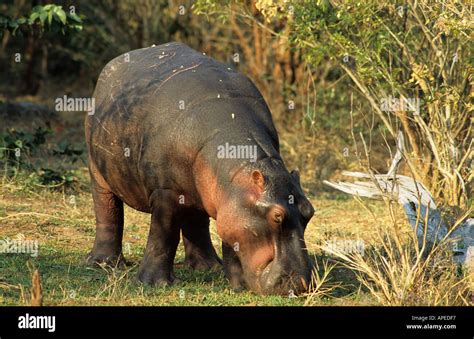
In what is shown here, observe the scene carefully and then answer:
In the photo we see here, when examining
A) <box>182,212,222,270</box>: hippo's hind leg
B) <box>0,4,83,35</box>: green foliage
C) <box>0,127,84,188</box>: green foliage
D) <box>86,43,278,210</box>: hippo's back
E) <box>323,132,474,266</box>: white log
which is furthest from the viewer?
<box>0,127,84,188</box>: green foliage

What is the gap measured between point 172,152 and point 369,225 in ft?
13.0

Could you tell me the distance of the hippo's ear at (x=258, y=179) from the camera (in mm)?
7188

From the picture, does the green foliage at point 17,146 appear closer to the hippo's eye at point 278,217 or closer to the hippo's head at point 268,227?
the hippo's head at point 268,227

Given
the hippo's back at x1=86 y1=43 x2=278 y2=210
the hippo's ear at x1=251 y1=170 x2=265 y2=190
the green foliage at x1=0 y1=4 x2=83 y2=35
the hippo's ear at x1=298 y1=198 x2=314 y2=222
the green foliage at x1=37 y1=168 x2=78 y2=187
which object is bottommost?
the hippo's ear at x1=298 y1=198 x2=314 y2=222

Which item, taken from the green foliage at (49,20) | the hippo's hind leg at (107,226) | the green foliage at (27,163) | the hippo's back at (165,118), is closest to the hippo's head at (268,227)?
the hippo's back at (165,118)

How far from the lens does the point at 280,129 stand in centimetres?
1542

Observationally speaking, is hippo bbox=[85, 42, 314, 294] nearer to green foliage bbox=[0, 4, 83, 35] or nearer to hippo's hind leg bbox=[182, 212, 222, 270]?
hippo's hind leg bbox=[182, 212, 222, 270]

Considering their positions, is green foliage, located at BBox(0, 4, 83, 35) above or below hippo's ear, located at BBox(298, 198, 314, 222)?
above

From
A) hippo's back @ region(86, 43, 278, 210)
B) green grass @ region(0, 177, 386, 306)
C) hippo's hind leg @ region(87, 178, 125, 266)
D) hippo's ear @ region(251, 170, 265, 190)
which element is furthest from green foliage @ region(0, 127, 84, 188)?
hippo's ear @ region(251, 170, 265, 190)

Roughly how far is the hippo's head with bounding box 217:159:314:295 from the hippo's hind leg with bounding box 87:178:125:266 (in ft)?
5.95

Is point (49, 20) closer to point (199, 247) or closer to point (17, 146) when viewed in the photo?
point (17, 146)

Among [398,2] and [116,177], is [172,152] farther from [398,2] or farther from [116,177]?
[398,2]

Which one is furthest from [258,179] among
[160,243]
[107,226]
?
[107,226]

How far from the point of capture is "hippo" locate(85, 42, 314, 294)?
7.21 m
